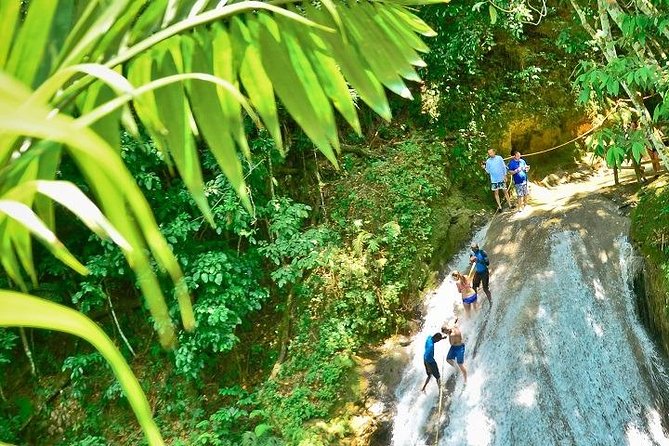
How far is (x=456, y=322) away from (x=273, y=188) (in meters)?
3.93

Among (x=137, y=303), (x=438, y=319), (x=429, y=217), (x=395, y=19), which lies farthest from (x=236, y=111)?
(x=137, y=303)

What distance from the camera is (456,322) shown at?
8055 mm

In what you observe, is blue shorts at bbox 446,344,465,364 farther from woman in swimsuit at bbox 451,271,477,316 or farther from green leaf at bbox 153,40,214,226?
green leaf at bbox 153,40,214,226

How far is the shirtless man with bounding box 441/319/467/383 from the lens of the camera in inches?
271

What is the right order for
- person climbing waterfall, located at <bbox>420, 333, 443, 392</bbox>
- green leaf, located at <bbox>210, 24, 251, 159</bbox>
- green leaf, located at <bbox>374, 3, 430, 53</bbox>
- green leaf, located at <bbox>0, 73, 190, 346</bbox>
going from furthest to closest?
1. person climbing waterfall, located at <bbox>420, 333, 443, 392</bbox>
2. green leaf, located at <bbox>374, 3, 430, 53</bbox>
3. green leaf, located at <bbox>210, 24, 251, 159</bbox>
4. green leaf, located at <bbox>0, 73, 190, 346</bbox>

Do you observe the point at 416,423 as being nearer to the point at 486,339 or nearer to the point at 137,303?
the point at 486,339

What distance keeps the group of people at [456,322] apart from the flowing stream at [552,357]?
21cm

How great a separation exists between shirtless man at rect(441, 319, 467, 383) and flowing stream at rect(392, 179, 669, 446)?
0.86 feet

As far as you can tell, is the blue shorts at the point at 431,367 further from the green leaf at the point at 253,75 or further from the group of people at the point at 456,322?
the green leaf at the point at 253,75

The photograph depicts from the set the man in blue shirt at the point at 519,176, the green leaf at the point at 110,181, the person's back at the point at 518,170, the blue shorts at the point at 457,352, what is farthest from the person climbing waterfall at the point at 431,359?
the green leaf at the point at 110,181

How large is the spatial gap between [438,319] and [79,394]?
5952 millimetres

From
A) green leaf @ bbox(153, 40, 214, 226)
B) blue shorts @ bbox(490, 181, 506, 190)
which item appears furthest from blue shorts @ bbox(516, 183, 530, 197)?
green leaf @ bbox(153, 40, 214, 226)

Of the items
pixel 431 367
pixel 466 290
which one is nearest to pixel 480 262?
pixel 466 290

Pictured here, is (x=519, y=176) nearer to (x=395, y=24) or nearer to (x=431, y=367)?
(x=431, y=367)
